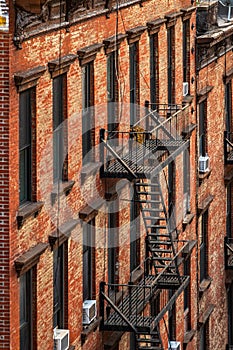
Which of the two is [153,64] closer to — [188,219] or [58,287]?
[188,219]

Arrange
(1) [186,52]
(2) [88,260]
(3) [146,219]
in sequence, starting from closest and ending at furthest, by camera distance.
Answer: (2) [88,260] → (3) [146,219] → (1) [186,52]

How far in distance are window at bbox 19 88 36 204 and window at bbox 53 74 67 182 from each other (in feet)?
4.78

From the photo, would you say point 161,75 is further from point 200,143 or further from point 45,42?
point 45,42

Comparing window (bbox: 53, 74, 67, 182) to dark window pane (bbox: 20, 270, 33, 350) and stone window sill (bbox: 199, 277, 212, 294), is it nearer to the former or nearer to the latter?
dark window pane (bbox: 20, 270, 33, 350)

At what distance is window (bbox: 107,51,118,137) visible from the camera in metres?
30.9

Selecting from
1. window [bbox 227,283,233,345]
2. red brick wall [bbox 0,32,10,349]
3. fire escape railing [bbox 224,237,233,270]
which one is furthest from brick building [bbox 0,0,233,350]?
window [bbox 227,283,233,345]

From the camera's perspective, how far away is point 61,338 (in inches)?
1059

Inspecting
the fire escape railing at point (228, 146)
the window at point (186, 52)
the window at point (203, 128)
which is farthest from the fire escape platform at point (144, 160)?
the fire escape railing at point (228, 146)

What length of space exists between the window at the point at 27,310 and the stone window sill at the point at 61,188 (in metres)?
1.57

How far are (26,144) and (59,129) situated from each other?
1979 millimetres

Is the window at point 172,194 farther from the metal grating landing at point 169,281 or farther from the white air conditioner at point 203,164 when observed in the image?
the metal grating landing at point 169,281

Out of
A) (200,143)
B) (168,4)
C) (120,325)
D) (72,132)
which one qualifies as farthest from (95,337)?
(200,143)

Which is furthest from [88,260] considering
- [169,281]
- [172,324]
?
[172,324]

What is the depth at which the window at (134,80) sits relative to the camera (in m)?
32.9
